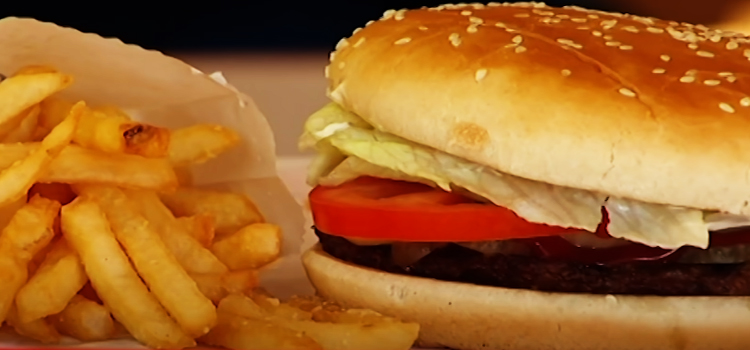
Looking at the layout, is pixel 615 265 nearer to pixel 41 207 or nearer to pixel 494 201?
pixel 494 201

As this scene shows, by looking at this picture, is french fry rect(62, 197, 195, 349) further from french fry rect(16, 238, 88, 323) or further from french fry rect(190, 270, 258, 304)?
french fry rect(190, 270, 258, 304)

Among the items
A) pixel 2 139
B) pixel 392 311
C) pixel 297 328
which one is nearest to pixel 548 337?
pixel 392 311

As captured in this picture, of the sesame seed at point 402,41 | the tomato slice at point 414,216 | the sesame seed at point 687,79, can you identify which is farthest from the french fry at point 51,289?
the sesame seed at point 687,79

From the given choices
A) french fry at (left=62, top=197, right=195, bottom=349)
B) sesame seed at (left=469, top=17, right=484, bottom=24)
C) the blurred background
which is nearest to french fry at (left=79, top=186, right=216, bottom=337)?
french fry at (left=62, top=197, right=195, bottom=349)

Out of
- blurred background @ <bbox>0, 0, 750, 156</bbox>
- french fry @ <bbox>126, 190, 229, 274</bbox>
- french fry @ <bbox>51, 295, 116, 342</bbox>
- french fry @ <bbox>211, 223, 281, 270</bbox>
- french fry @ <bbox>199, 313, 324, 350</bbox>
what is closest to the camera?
french fry @ <bbox>199, 313, 324, 350</bbox>

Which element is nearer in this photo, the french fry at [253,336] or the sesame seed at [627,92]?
the french fry at [253,336]

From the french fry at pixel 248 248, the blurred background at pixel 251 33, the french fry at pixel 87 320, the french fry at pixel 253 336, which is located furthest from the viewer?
the blurred background at pixel 251 33

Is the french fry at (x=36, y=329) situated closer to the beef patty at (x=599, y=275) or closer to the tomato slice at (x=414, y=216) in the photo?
the tomato slice at (x=414, y=216)

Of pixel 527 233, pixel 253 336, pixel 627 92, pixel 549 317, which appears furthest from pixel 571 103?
pixel 253 336
